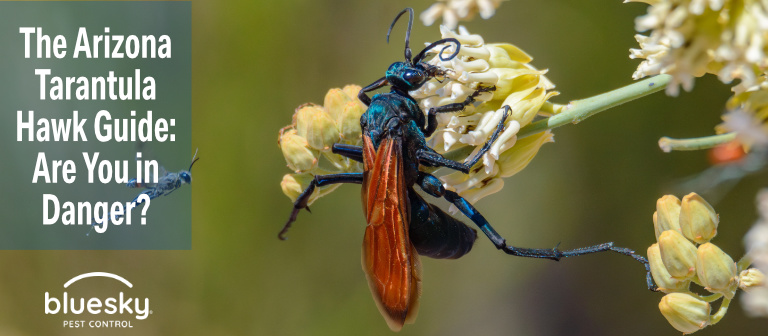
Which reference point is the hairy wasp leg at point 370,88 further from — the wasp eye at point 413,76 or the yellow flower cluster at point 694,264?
the yellow flower cluster at point 694,264

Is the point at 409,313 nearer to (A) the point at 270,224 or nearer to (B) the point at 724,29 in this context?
(B) the point at 724,29

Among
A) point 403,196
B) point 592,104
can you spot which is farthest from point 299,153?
point 592,104

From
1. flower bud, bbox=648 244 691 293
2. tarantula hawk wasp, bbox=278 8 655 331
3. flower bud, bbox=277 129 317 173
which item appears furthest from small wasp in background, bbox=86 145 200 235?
flower bud, bbox=648 244 691 293

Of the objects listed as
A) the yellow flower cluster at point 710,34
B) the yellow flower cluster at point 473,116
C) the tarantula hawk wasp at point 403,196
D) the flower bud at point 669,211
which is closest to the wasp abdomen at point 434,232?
the tarantula hawk wasp at point 403,196

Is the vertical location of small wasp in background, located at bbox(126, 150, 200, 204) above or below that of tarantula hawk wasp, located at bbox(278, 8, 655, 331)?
above

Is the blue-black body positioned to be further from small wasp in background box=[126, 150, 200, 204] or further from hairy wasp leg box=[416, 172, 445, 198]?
small wasp in background box=[126, 150, 200, 204]

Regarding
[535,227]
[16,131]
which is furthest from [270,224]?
[16,131]
